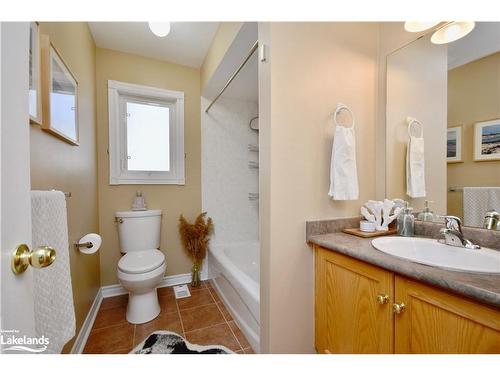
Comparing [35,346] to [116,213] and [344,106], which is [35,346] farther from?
[116,213]

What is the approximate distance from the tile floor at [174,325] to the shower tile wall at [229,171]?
0.73 metres

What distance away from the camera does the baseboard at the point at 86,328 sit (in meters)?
1.32

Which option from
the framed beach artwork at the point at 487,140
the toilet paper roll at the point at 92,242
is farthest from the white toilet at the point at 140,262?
the framed beach artwork at the point at 487,140

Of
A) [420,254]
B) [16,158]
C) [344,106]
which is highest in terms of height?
[344,106]

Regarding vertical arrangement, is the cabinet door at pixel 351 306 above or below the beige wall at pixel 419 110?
below

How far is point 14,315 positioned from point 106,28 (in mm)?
2225

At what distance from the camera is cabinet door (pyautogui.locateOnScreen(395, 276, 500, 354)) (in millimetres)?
575

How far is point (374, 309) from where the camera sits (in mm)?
872

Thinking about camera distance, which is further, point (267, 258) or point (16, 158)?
point (267, 258)

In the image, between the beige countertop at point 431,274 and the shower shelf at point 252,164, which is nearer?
the beige countertop at point 431,274

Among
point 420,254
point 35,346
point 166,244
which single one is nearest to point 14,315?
point 35,346

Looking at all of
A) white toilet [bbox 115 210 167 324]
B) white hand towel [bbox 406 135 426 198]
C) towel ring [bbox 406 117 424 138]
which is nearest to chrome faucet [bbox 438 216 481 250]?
white hand towel [bbox 406 135 426 198]

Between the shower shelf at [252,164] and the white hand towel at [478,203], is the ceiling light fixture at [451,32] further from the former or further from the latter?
→ the shower shelf at [252,164]

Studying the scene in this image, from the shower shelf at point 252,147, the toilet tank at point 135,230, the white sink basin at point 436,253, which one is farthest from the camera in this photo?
the shower shelf at point 252,147
